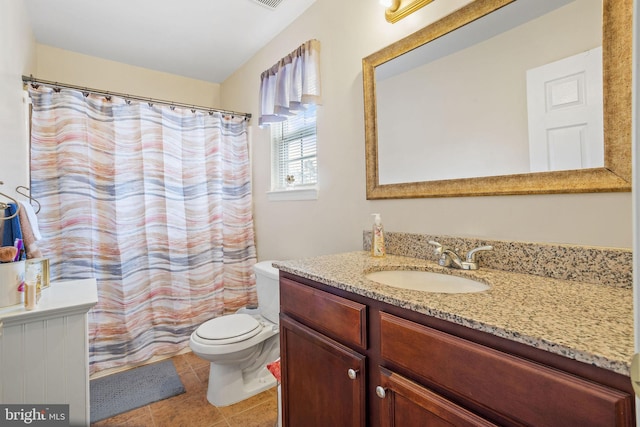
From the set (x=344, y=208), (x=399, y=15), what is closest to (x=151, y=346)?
(x=344, y=208)

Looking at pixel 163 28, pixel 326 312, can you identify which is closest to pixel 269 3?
pixel 163 28

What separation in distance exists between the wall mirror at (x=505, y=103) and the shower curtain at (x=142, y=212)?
1.45 m

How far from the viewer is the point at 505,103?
1106mm

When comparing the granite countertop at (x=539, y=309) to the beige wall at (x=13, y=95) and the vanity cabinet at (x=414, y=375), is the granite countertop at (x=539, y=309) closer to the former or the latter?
the vanity cabinet at (x=414, y=375)

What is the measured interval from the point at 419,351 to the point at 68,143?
2.36 m

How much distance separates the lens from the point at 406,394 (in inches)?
30.5

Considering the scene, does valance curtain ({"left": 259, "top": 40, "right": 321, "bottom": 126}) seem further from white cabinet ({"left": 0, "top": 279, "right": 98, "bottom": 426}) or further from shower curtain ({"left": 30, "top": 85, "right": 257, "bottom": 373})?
white cabinet ({"left": 0, "top": 279, "right": 98, "bottom": 426})

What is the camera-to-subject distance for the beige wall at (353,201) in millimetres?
949

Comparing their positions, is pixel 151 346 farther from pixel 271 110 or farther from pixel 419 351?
pixel 419 351

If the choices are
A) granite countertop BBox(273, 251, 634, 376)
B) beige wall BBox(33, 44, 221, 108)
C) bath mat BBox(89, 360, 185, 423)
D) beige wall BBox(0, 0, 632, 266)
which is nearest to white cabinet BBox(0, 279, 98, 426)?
bath mat BBox(89, 360, 185, 423)

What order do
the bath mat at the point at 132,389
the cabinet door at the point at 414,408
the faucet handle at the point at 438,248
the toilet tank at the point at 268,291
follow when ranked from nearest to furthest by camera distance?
the cabinet door at the point at 414,408 < the faucet handle at the point at 438,248 < the bath mat at the point at 132,389 < the toilet tank at the point at 268,291

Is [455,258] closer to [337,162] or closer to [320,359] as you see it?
[320,359]

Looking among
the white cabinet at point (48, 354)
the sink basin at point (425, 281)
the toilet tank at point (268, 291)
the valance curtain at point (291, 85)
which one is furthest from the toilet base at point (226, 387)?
the valance curtain at point (291, 85)

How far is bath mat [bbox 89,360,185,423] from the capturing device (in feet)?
5.74
